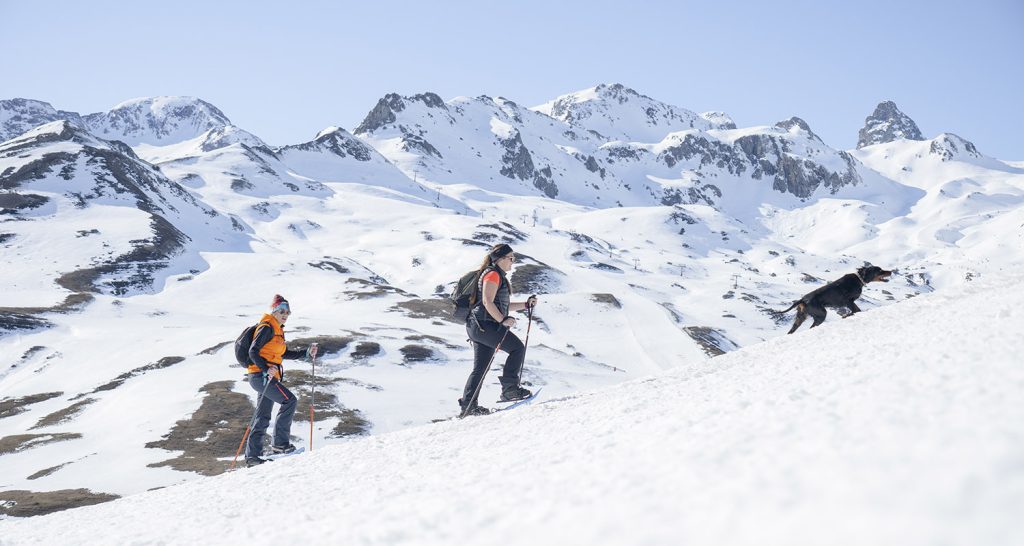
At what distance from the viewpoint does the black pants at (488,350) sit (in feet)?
37.9

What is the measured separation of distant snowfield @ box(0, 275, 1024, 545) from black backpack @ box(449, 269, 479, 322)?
301 centimetres

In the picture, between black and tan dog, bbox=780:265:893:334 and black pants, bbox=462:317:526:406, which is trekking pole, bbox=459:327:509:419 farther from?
black and tan dog, bbox=780:265:893:334

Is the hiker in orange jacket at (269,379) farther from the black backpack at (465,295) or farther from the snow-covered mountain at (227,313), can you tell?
the snow-covered mountain at (227,313)

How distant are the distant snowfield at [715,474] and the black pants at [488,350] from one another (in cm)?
254

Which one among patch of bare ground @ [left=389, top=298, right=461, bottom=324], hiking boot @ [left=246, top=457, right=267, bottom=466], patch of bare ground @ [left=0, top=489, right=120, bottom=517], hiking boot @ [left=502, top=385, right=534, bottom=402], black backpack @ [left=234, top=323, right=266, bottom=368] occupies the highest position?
black backpack @ [left=234, top=323, right=266, bottom=368]

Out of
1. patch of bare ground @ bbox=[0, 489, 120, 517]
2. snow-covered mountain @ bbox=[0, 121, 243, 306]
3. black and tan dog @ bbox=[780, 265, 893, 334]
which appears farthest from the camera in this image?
snow-covered mountain @ bbox=[0, 121, 243, 306]

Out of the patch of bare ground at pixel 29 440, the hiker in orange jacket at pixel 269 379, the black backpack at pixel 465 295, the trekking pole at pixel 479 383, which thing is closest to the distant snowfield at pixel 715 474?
the trekking pole at pixel 479 383

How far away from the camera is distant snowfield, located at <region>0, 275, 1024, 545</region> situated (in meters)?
2.98

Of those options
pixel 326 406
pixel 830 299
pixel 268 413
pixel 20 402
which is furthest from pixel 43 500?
pixel 830 299

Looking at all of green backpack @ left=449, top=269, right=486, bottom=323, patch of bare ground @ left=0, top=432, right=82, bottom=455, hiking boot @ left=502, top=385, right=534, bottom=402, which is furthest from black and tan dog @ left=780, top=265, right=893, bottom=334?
patch of bare ground @ left=0, top=432, right=82, bottom=455

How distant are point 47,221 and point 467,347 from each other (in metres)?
111

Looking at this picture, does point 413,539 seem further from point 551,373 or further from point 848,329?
point 551,373

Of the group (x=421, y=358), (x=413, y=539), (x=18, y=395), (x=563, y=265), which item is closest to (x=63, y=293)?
(x=18, y=395)

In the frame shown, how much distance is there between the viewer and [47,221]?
12506 cm
